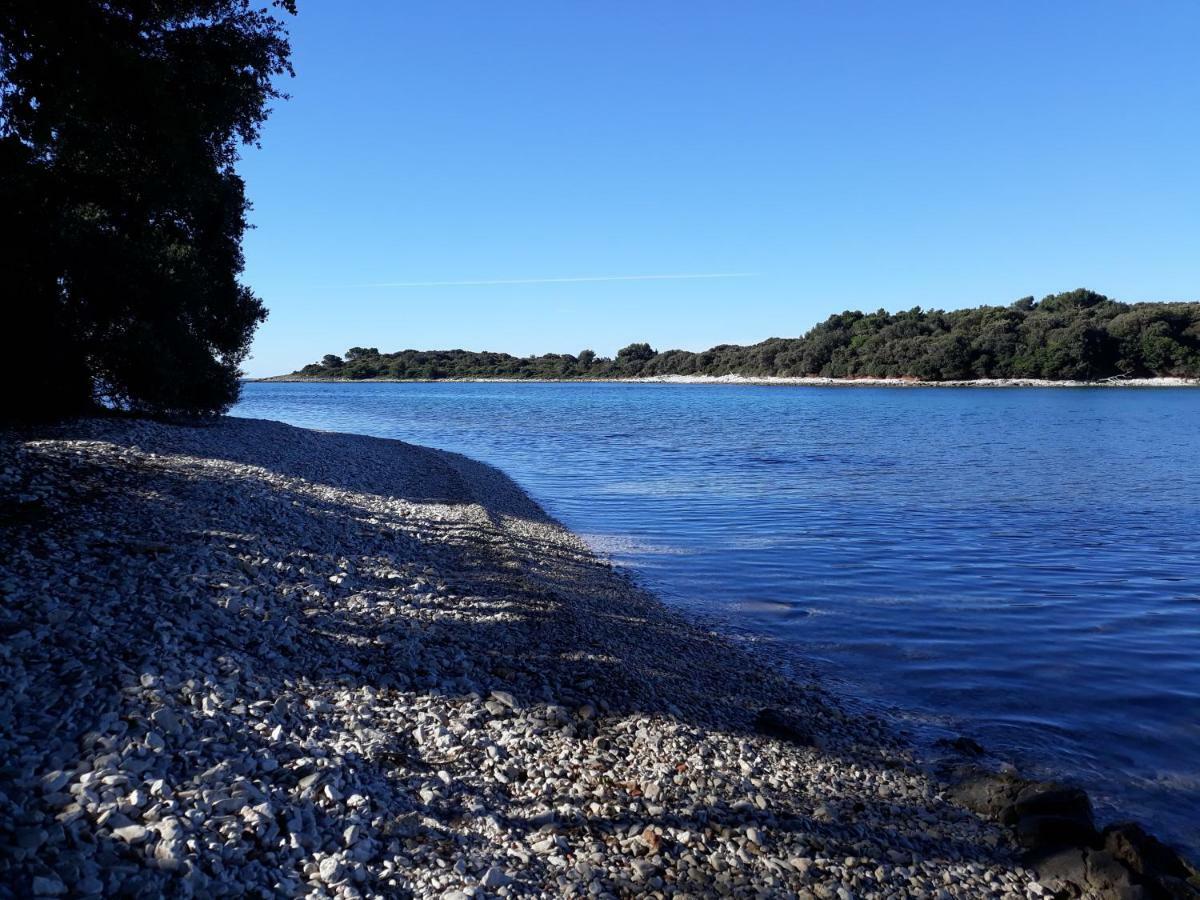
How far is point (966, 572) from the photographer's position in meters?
15.1

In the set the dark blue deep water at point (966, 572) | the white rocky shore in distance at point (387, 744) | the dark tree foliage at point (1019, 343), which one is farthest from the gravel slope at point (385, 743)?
the dark tree foliage at point (1019, 343)

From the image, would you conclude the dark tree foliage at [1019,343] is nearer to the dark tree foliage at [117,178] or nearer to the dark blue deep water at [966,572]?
the dark blue deep water at [966,572]

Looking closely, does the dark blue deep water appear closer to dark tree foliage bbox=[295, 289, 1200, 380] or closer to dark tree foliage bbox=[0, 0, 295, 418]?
dark tree foliage bbox=[0, 0, 295, 418]

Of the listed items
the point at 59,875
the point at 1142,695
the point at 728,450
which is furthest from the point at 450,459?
the point at 59,875

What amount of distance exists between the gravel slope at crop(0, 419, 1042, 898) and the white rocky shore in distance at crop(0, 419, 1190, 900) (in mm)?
24

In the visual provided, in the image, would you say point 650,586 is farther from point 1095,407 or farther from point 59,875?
point 1095,407

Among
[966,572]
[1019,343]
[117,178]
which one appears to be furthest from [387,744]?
[1019,343]

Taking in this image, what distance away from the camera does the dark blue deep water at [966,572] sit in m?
A: 8.41

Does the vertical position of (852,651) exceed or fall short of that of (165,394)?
it falls short

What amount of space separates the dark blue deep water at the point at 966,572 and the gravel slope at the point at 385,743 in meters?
1.82

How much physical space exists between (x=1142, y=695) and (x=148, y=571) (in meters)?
11.6

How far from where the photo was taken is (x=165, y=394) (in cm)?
2200

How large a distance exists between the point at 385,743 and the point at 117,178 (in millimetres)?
16721

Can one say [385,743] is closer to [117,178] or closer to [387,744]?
[387,744]
